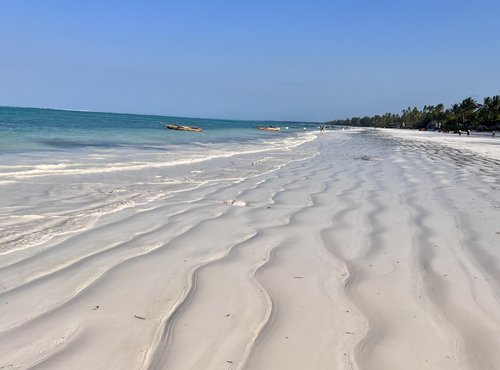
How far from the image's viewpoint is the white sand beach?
2.11 m

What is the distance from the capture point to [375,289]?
116 inches

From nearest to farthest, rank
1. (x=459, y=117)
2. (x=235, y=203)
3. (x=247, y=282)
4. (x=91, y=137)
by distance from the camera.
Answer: (x=247, y=282) → (x=235, y=203) → (x=91, y=137) → (x=459, y=117)

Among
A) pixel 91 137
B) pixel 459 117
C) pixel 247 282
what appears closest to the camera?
pixel 247 282

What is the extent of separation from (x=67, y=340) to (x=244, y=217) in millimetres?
3102

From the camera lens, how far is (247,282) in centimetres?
303

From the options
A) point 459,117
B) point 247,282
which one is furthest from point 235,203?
point 459,117

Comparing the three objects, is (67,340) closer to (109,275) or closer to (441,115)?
(109,275)

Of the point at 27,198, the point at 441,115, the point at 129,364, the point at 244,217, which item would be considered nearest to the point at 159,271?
the point at 129,364

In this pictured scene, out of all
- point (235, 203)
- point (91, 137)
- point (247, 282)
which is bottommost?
point (91, 137)

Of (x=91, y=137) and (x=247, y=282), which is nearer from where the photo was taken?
(x=247, y=282)

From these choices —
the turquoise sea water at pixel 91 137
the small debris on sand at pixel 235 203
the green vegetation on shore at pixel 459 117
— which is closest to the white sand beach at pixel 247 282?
the small debris on sand at pixel 235 203

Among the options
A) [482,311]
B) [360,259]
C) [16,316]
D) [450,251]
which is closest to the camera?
[16,316]

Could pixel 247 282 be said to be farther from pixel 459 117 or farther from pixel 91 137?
pixel 459 117

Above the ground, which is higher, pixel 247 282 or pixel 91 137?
pixel 247 282
